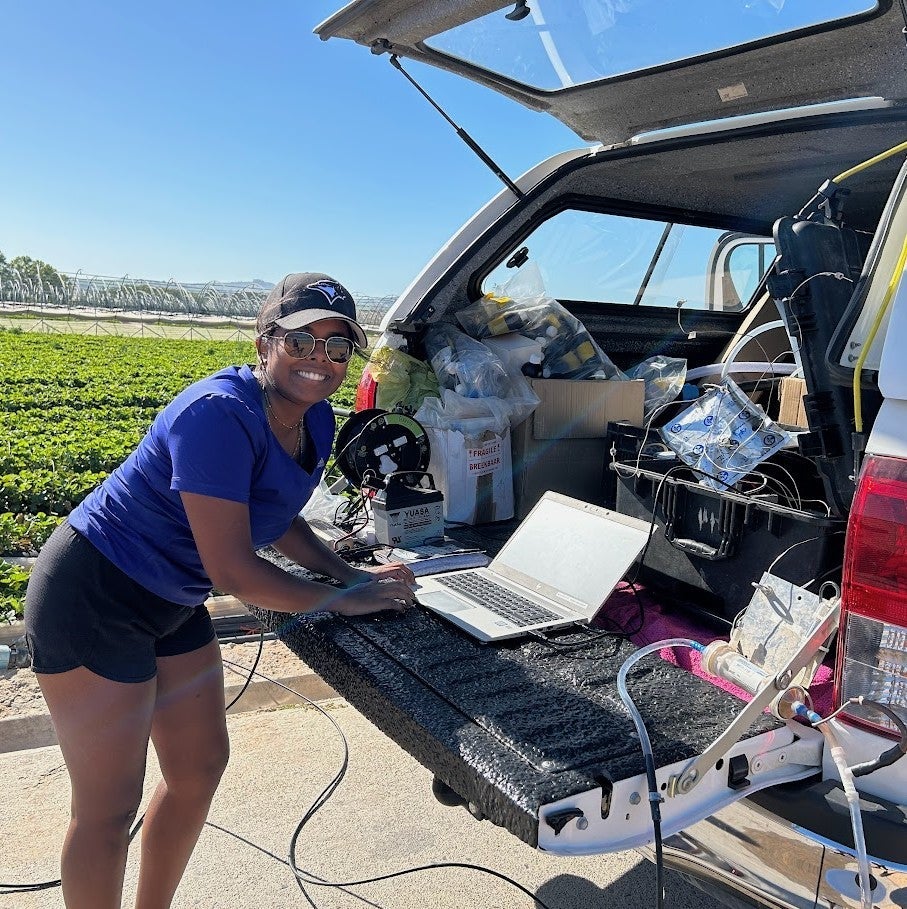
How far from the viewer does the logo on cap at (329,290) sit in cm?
208

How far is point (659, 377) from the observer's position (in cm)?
407

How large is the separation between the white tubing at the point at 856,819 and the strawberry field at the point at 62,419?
4422 millimetres

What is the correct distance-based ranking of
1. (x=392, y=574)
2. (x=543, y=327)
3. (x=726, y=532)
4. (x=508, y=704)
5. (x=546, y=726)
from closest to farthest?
(x=546, y=726) → (x=508, y=704) → (x=726, y=532) → (x=392, y=574) → (x=543, y=327)

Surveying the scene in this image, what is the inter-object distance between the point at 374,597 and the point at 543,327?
1.98 meters

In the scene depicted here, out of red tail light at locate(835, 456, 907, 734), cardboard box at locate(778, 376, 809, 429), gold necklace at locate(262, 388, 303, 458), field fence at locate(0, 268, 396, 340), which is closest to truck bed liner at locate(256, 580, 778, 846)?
red tail light at locate(835, 456, 907, 734)

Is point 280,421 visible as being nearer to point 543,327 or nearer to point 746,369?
point 543,327

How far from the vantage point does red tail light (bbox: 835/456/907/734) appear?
5.04 feet

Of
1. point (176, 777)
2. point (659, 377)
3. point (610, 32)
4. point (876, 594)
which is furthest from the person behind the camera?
point (659, 377)

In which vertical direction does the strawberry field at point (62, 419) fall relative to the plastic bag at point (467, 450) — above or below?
below

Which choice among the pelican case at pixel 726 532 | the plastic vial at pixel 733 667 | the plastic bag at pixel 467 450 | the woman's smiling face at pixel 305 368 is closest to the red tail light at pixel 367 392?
the plastic bag at pixel 467 450

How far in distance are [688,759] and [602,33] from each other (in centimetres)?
236

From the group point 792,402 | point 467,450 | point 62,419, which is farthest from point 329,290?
point 62,419

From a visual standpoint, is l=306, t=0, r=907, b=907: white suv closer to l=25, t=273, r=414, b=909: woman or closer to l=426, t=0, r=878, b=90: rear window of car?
l=426, t=0, r=878, b=90: rear window of car

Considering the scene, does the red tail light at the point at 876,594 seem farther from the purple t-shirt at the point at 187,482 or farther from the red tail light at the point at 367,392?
the red tail light at the point at 367,392
